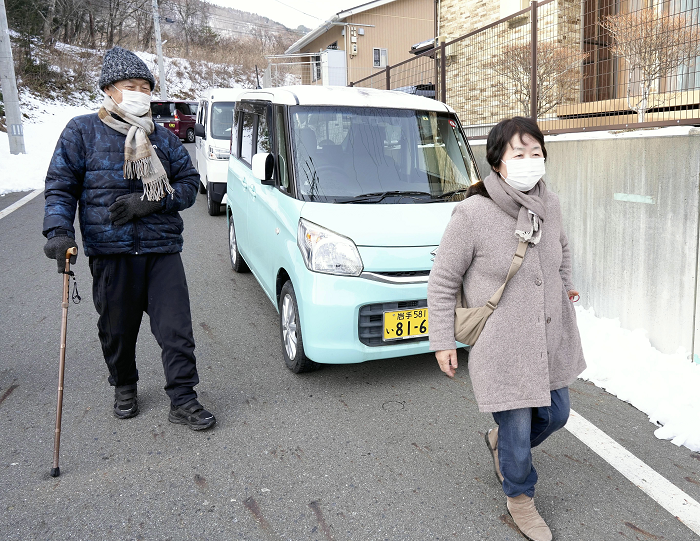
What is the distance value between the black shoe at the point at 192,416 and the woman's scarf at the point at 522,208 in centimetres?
205

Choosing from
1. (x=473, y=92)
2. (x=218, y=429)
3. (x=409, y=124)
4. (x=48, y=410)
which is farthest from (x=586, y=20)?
(x=48, y=410)

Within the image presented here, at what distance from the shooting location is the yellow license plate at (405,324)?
12.0 ft

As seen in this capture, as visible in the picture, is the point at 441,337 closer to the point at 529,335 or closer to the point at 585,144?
the point at 529,335

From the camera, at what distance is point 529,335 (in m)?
2.32

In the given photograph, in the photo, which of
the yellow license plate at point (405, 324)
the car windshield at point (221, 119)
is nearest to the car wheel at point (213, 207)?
the car windshield at point (221, 119)

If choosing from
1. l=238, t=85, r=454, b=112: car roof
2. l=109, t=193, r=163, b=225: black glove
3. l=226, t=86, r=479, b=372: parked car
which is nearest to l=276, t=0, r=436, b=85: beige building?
l=238, t=85, r=454, b=112: car roof

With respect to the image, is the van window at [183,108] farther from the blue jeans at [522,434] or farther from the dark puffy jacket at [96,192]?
the blue jeans at [522,434]

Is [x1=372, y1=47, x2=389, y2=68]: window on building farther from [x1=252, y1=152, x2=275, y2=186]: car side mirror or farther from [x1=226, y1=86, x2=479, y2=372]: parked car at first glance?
[x1=252, y1=152, x2=275, y2=186]: car side mirror

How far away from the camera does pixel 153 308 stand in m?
3.43

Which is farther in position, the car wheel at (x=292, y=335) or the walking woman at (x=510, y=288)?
the car wheel at (x=292, y=335)

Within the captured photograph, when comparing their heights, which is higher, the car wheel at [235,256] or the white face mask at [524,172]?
the white face mask at [524,172]

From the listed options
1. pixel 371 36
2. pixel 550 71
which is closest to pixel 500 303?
pixel 550 71

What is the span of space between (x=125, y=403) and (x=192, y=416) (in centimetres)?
47

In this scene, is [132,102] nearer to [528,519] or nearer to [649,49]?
[528,519]
